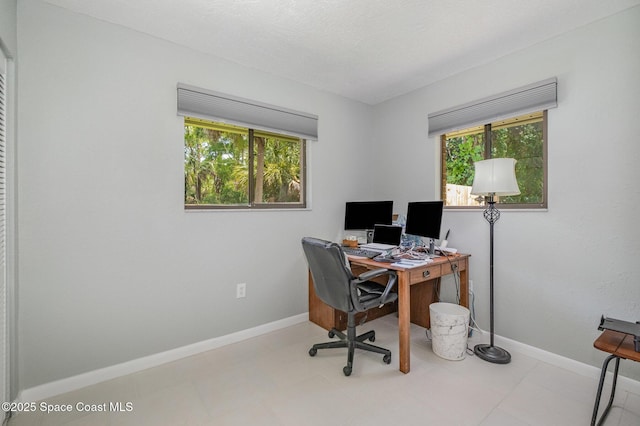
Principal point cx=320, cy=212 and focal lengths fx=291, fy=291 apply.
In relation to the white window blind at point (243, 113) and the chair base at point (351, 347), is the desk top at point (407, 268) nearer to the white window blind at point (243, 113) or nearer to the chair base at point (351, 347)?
the chair base at point (351, 347)

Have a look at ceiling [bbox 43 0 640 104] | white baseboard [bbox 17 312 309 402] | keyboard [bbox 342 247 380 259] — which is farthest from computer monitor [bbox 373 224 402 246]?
ceiling [bbox 43 0 640 104]

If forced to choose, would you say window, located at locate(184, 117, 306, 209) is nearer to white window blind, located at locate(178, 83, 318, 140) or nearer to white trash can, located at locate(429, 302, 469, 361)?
white window blind, located at locate(178, 83, 318, 140)

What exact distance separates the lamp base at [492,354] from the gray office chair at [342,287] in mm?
752

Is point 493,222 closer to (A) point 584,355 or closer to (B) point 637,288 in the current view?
(B) point 637,288

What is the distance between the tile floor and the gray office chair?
0.12 meters

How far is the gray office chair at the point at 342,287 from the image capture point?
2006 mm

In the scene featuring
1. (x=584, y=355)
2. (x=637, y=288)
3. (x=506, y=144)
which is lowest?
(x=584, y=355)

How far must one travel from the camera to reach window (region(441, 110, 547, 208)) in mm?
2395

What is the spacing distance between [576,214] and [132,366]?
Result: 11.2 ft

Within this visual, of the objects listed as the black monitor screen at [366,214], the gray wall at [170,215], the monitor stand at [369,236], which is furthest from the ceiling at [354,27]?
the monitor stand at [369,236]

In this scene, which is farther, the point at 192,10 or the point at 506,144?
the point at 506,144

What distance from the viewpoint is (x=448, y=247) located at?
2.86 m

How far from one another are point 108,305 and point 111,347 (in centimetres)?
30

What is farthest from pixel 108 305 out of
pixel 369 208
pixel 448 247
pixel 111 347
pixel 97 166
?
pixel 448 247
